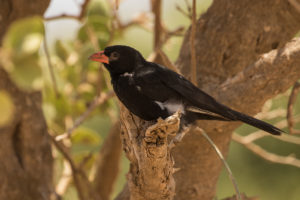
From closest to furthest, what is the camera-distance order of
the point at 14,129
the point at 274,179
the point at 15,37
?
the point at 15,37, the point at 14,129, the point at 274,179

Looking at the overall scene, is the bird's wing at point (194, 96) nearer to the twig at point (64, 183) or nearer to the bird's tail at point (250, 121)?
the bird's tail at point (250, 121)

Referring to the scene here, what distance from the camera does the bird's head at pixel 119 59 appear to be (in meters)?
A: 2.61

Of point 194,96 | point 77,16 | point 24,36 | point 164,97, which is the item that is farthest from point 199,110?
point 24,36

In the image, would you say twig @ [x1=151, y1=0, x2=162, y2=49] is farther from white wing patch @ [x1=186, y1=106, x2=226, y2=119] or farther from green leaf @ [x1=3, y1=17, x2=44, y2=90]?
green leaf @ [x1=3, y1=17, x2=44, y2=90]

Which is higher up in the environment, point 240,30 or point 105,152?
point 240,30

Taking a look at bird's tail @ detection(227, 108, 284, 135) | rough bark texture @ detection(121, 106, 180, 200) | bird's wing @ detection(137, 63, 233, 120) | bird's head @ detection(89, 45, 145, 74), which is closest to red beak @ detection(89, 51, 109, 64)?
bird's head @ detection(89, 45, 145, 74)

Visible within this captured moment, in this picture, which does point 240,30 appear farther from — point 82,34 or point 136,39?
point 136,39

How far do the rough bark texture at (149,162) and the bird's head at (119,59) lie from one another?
0.54 m

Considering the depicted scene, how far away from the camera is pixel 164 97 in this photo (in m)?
2.43

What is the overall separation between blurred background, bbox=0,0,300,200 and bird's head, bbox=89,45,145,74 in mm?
261

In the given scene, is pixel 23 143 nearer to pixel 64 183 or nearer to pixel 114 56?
pixel 114 56

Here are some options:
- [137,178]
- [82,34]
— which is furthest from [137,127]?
[82,34]

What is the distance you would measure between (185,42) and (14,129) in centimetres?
133

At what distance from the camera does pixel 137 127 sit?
2227 mm
